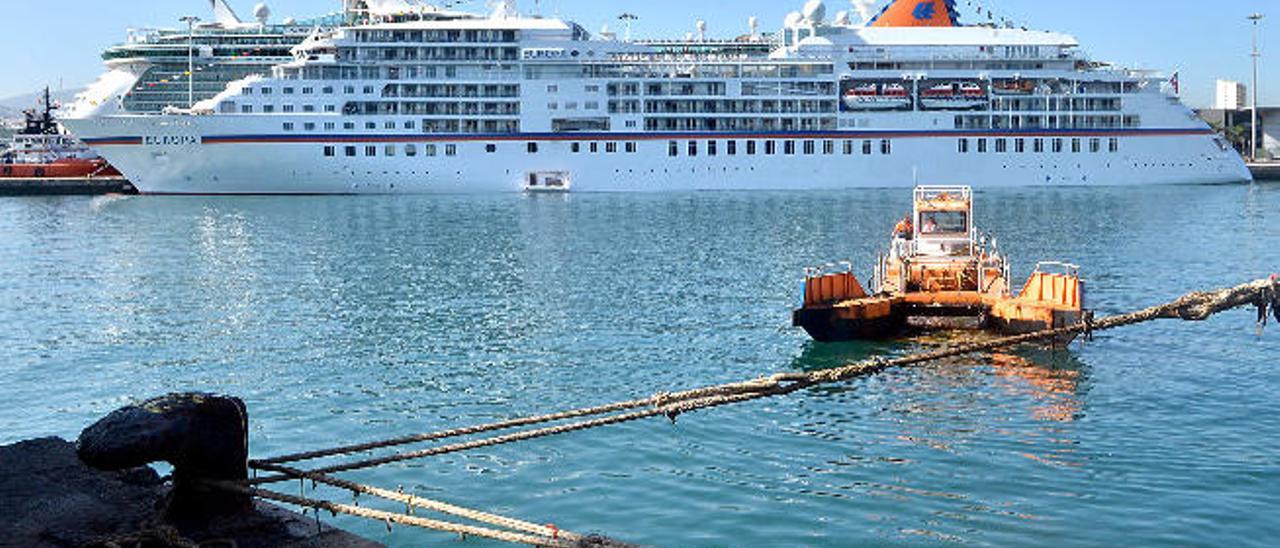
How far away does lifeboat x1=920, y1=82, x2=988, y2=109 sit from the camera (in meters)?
85.5

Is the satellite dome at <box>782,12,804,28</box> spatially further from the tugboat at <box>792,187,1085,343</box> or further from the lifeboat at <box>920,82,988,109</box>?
the tugboat at <box>792,187,1085,343</box>

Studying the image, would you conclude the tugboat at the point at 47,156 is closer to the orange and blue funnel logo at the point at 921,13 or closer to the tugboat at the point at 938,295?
the orange and blue funnel logo at the point at 921,13

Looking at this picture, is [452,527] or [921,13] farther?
[921,13]

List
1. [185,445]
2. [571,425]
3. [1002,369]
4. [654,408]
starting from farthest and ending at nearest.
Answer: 1. [1002,369]
2. [654,408]
3. [571,425]
4. [185,445]

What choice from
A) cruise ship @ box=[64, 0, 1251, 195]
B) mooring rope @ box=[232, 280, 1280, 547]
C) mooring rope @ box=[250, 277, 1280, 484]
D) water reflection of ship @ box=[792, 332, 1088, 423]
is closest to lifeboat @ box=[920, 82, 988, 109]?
cruise ship @ box=[64, 0, 1251, 195]

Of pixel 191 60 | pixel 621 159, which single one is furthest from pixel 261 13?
pixel 621 159

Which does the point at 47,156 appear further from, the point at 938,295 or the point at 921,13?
the point at 938,295

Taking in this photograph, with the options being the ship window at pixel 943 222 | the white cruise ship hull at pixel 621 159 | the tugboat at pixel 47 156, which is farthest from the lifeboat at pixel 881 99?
the ship window at pixel 943 222

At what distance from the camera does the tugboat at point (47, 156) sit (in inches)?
3784

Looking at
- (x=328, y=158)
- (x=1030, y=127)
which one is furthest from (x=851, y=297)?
(x=1030, y=127)

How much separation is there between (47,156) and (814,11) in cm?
6420

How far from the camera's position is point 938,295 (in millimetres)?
25562

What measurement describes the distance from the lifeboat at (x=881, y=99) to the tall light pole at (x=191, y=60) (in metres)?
45.2

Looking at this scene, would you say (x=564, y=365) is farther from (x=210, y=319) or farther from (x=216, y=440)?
(x=216, y=440)
